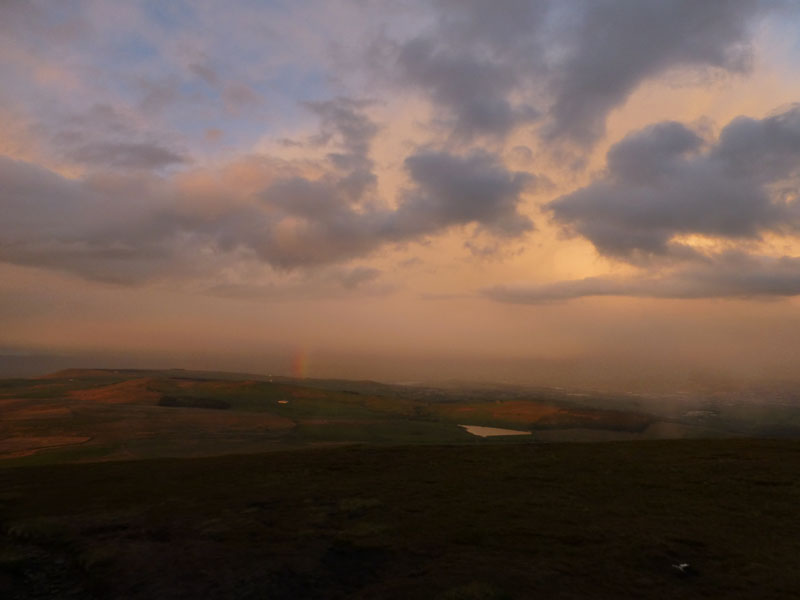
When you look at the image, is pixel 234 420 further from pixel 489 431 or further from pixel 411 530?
pixel 411 530

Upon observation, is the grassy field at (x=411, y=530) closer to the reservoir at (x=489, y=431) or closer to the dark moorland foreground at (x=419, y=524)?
the dark moorland foreground at (x=419, y=524)

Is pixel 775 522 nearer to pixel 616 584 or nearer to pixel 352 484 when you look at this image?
pixel 616 584

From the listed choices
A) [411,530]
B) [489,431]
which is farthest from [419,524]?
[489,431]

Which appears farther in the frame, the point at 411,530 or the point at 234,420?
the point at 234,420

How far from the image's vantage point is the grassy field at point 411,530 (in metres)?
11.9

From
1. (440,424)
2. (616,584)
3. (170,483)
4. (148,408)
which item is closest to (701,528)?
(616,584)

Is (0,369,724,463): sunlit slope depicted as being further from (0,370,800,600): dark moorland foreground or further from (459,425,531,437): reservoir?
(0,370,800,600): dark moorland foreground

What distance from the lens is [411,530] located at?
15.7 m

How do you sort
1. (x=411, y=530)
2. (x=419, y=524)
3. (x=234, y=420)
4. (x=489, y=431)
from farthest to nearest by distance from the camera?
(x=489, y=431)
(x=234, y=420)
(x=419, y=524)
(x=411, y=530)

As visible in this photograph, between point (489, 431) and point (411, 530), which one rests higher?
point (411, 530)

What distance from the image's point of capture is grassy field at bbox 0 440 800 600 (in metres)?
11.9

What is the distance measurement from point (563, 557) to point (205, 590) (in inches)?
353

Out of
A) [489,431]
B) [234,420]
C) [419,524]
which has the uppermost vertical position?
[419,524]

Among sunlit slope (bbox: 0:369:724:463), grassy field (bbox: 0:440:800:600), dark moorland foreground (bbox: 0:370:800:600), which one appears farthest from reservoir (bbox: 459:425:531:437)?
grassy field (bbox: 0:440:800:600)
